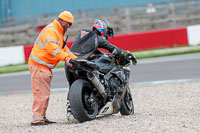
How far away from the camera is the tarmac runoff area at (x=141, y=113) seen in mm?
6305

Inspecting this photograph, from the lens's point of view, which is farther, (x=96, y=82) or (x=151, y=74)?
(x=151, y=74)

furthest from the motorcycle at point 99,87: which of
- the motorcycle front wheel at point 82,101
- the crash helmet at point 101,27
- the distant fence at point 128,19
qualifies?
the distant fence at point 128,19

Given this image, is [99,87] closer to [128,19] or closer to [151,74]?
[151,74]

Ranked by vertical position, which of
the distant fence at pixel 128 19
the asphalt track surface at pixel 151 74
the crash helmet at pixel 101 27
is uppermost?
the crash helmet at pixel 101 27

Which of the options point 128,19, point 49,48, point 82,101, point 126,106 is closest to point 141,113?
point 126,106

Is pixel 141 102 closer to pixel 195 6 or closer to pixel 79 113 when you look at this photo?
pixel 79 113

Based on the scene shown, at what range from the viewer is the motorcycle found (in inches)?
269

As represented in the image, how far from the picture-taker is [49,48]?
718 centimetres

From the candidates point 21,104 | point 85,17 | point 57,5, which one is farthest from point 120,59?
point 57,5

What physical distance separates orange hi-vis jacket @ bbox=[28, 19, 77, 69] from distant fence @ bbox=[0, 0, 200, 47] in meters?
15.3

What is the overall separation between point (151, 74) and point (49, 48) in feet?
24.1

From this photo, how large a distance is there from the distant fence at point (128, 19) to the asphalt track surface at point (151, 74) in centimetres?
526

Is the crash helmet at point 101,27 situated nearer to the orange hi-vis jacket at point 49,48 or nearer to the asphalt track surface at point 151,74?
the orange hi-vis jacket at point 49,48

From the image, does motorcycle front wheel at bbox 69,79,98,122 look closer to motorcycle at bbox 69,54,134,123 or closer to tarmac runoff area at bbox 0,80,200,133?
motorcycle at bbox 69,54,134,123
